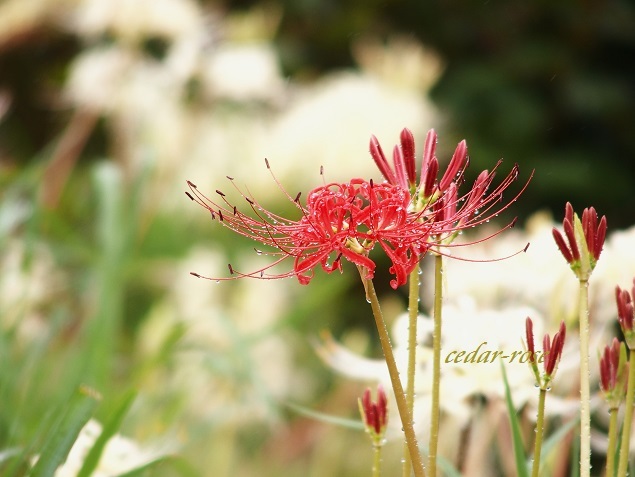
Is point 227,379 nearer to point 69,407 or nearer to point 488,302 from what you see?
point 488,302

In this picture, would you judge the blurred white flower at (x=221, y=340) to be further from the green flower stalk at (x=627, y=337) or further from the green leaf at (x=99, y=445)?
the green flower stalk at (x=627, y=337)

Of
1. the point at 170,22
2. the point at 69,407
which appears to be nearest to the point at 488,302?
the point at 69,407

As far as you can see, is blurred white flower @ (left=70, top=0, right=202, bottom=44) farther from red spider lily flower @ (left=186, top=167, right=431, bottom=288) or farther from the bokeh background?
red spider lily flower @ (left=186, top=167, right=431, bottom=288)

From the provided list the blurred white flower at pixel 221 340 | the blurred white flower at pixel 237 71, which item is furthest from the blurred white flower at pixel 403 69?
the blurred white flower at pixel 221 340

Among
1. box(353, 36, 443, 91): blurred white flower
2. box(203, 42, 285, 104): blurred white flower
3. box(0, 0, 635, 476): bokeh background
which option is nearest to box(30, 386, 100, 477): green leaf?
box(0, 0, 635, 476): bokeh background

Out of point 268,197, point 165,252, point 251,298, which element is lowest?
point 251,298

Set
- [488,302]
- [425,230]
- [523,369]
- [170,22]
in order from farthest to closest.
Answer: [170,22] < [488,302] < [523,369] < [425,230]

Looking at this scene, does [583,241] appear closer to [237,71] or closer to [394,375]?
[394,375]
